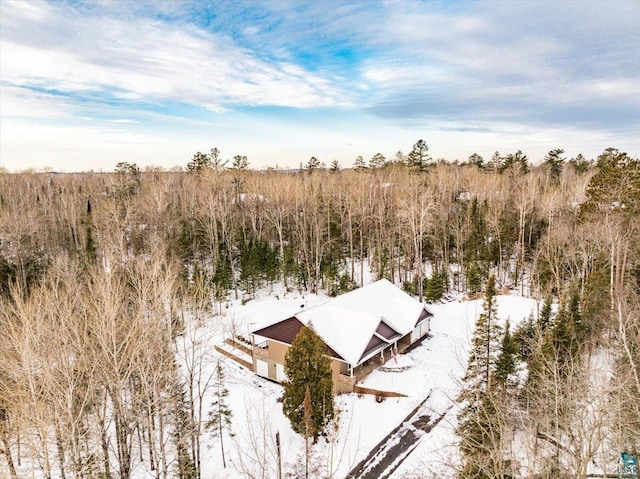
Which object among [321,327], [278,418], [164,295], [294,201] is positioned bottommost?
[278,418]

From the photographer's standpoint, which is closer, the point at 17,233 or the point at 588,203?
the point at 588,203

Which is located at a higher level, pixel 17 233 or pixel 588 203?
pixel 588 203

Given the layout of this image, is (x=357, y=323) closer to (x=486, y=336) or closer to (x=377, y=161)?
(x=486, y=336)

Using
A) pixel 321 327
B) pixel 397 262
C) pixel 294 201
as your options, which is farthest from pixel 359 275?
pixel 321 327

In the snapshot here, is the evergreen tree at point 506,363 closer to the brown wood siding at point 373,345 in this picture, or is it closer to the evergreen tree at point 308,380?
the brown wood siding at point 373,345

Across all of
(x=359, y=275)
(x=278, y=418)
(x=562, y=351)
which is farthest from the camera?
(x=359, y=275)

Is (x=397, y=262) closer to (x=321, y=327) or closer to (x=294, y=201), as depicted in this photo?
(x=294, y=201)

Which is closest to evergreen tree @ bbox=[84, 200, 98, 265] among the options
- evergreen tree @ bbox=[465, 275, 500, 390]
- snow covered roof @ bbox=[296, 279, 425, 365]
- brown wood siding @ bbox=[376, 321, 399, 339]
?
snow covered roof @ bbox=[296, 279, 425, 365]

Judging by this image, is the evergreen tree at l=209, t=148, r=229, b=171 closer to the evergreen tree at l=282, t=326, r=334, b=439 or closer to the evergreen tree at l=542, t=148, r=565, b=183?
the evergreen tree at l=282, t=326, r=334, b=439

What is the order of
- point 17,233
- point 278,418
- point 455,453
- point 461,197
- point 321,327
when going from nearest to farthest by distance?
point 455,453
point 278,418
point 321,327
point 17,233
point 461,197
